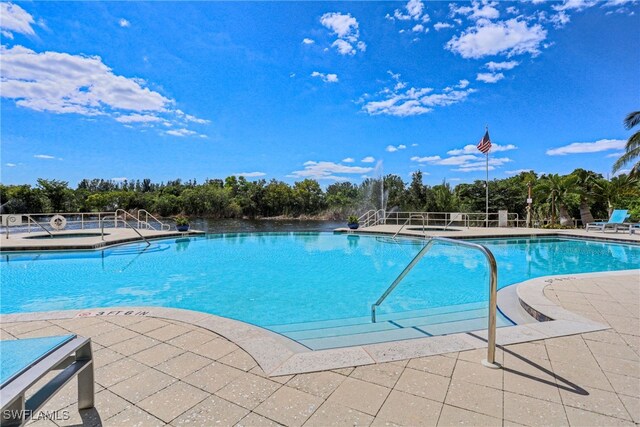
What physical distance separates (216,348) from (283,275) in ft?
13.9

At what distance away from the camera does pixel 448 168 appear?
82.6 feet

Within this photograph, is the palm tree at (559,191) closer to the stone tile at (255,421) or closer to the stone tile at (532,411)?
the stone tile at (532,411)

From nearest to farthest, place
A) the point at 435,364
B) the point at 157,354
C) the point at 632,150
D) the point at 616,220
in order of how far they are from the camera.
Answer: the point at 435,364 → the point at 157,354 → the point at 616,220 → the point at 632,150

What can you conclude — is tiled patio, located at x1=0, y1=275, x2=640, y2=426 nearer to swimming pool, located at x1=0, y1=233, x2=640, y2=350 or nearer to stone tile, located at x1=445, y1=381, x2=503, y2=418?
stone tile, located at x1=445, y1=381, x2=503, y2=418

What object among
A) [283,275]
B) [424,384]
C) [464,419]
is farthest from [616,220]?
[464,419]

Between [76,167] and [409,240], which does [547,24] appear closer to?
[409,240]

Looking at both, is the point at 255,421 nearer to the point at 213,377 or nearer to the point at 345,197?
the point at 213,377

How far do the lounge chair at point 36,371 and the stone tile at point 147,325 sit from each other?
3.83ft

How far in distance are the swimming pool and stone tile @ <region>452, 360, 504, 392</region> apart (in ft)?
6.67

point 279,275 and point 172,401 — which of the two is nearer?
point 172,401

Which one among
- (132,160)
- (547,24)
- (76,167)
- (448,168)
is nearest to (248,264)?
(547,24)

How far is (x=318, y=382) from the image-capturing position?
74.0 inches

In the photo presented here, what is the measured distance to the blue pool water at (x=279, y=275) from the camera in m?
4.75

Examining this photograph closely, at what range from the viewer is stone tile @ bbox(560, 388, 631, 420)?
5.21 feet
